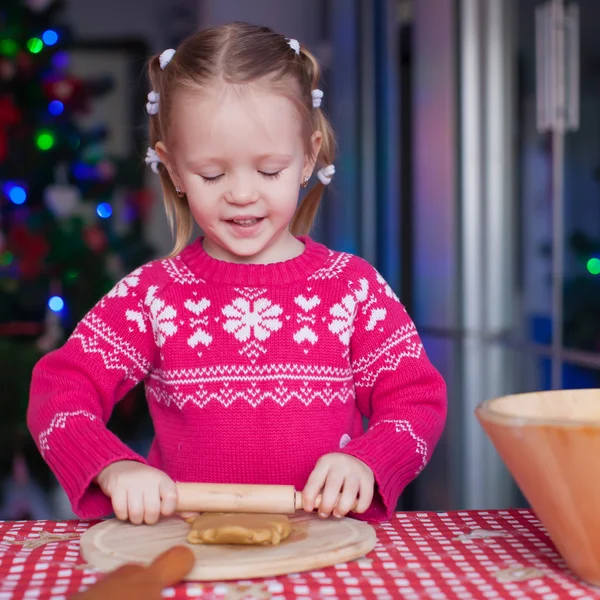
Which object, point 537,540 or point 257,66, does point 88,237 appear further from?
point 537,540

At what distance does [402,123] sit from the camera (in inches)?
204

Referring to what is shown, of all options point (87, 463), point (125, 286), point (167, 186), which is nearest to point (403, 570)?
point (87, 463)

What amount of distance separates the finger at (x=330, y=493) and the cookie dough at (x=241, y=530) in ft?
0.17

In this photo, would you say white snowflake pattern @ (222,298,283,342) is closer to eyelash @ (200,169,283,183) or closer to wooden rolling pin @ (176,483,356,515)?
eyelash @ (200,169,283,183)

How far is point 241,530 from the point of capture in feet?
2.60

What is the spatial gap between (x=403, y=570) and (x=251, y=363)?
45cm

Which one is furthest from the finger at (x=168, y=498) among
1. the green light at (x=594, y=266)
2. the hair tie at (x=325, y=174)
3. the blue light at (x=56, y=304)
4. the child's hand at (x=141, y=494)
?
the blue light at (x=56, y=304)

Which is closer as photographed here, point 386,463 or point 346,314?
point 386,463

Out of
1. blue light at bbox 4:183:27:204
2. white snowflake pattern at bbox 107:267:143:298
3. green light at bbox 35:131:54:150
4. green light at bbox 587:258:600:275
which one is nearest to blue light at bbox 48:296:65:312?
blue light at bbox 4:183:27:204

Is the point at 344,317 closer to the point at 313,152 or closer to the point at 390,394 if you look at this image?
the point at 390,394

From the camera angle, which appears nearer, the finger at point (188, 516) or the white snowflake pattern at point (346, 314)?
the finger at point (188, 516)

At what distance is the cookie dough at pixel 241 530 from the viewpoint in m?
0.79

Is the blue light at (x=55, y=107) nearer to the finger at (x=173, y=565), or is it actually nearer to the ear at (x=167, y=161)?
→ the ear at (x=167, y=161)

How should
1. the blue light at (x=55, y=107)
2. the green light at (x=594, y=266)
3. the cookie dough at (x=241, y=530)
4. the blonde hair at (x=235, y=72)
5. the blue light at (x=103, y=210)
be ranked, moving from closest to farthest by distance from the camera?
the cookie dough at (x=241, y=530) → the blonde hair at (x=235, y=72) → the green light at (x=594, y=266) → the blue light at (x=55, y=107) → the blue light at (x=103, y=210)
